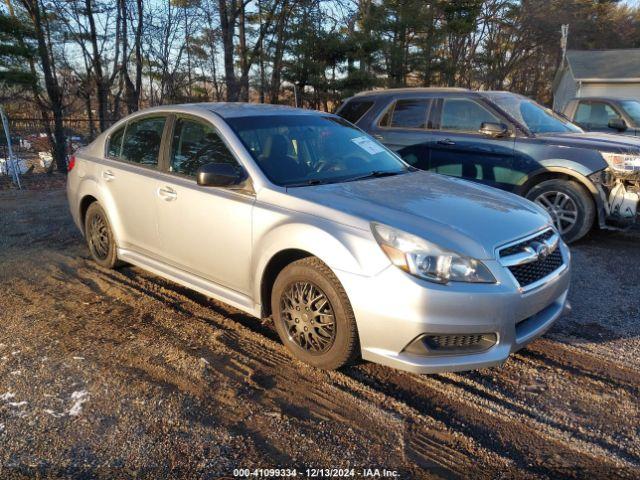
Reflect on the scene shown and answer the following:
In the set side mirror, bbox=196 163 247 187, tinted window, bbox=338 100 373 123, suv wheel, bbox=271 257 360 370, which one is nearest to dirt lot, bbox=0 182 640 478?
suv wheel, bbox=271 257 360 370

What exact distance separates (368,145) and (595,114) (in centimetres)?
765

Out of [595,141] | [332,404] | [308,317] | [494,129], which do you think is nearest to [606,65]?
[595,141]

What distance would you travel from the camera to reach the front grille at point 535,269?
2.98 meters

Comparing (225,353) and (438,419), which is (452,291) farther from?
(225,353)

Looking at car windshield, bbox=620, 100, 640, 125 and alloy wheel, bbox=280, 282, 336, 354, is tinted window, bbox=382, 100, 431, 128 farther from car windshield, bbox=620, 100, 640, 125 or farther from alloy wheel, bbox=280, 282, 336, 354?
car windshield, bbox=620, 100, 640, 125

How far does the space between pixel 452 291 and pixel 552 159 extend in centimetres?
404

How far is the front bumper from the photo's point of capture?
2.75 metres

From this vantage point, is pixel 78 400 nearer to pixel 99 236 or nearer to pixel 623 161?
pixel 99 236

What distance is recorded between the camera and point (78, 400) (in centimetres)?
294

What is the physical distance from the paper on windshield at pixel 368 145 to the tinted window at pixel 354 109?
3244mm

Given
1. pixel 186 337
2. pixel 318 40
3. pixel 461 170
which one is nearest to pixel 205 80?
pixel 318 40

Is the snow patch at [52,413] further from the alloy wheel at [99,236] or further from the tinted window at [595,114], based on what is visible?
the tinted window at [595,114]

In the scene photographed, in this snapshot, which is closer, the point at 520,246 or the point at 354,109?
the point at 520,246

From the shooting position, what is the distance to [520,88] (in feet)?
135
